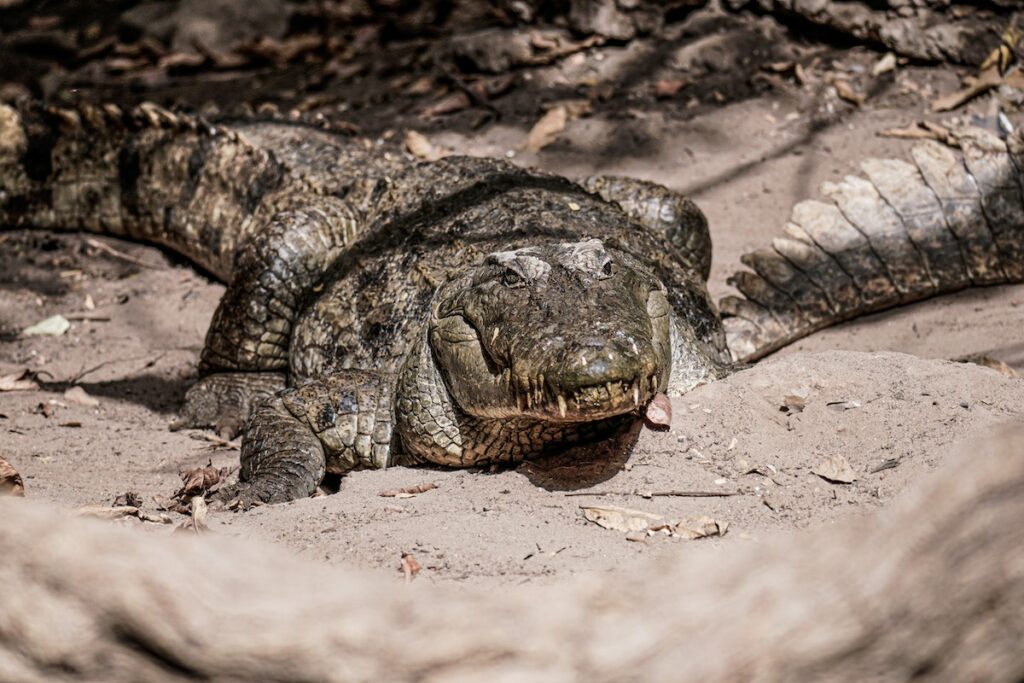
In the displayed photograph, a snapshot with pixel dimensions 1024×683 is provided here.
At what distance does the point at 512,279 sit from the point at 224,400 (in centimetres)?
190

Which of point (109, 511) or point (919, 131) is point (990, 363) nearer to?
point (919, 131)

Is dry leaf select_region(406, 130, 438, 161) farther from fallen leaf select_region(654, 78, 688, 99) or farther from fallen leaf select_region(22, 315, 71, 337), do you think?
fallen leaf select_region(22, 315, 71, 337)

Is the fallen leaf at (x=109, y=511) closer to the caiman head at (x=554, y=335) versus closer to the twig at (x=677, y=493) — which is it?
the caiman head at (x=554, y=335)

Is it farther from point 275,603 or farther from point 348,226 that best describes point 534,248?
point 275,603

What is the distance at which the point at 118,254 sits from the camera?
634 centimetres

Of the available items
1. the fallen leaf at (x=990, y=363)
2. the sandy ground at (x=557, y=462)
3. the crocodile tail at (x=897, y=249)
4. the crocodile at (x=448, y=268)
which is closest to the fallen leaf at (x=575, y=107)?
the sandy ground at (x=557, y=462)

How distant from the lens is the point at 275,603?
168cm

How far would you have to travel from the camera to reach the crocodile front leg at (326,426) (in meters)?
4.01

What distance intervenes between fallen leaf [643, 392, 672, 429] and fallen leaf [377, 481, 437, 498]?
76 cm

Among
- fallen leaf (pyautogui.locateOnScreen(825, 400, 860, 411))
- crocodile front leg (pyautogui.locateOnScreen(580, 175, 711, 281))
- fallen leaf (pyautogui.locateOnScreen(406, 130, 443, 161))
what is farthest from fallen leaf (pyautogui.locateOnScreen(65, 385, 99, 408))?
fallen leaf (pyautogui.locateOnScreen(825, 400, 860, 411))

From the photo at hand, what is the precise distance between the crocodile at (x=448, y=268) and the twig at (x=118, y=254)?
0.38 feet

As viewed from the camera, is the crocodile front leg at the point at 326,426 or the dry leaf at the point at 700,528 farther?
the crocodile front leg at the point at 326,426

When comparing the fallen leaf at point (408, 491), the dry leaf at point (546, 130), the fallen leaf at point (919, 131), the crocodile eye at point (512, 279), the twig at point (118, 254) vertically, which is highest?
the crocodile eye at point (512, 279)

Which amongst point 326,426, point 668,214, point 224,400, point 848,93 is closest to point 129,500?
point 326,426
